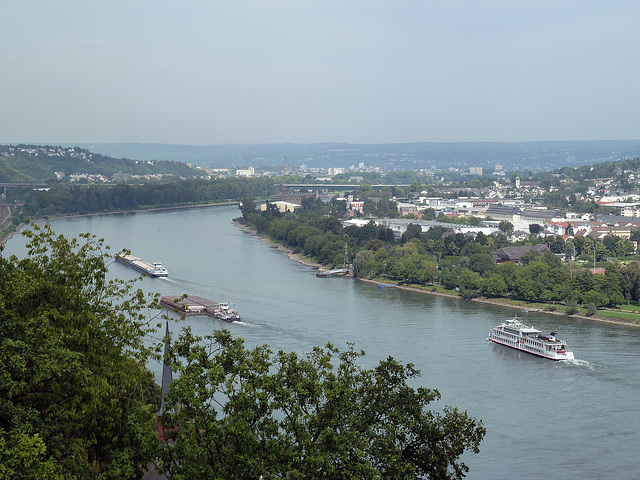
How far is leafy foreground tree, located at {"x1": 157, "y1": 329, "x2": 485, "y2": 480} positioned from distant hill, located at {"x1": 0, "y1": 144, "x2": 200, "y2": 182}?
37536 millimetres

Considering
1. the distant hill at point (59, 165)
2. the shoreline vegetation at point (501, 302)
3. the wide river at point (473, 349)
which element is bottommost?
the shoreline vegetation at point (501, 302)

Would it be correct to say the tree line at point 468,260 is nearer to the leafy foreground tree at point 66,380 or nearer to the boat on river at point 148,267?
the boat on river at point 148,267

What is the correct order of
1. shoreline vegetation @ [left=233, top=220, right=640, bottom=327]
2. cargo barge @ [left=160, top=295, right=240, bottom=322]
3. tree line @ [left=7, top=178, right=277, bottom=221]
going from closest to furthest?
1. cargo barge @ [left=160, top=295, right=240, bottom=322]
2. shoreline vegetation @ [left=233, top=220, right=640, bottom=327]
3. tree line @ [left=7, top=178, right=277, bottom=221]

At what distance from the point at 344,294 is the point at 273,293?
1.24 metres

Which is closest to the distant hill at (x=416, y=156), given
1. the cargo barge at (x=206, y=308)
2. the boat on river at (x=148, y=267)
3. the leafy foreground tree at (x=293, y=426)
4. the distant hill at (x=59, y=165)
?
the distant hill at (x=59, y=165)

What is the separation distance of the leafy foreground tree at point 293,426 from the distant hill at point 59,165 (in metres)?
37.5

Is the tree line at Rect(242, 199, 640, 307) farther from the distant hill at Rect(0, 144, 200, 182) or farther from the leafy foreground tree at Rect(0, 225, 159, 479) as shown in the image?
the distant hill at Rect(0, 144, 200, 182)

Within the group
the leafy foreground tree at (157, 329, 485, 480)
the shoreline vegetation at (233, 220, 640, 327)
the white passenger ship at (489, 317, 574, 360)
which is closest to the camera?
the leafy foreground tree at (157, 329, 485, 480)

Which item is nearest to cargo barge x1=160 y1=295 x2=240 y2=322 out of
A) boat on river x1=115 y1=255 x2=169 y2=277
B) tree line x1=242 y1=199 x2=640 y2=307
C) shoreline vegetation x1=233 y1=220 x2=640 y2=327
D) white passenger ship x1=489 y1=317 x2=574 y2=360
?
boat on river x1=115 y1=255 x2=169 y2=277

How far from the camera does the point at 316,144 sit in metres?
136

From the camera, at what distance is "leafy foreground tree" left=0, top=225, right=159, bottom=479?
367 centimetres

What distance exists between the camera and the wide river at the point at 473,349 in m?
6.68

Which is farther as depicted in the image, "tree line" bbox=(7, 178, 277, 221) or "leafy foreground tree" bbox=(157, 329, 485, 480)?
"tree line" bbox=(7, 178, 277, 221)

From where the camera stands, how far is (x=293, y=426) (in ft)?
12.8
